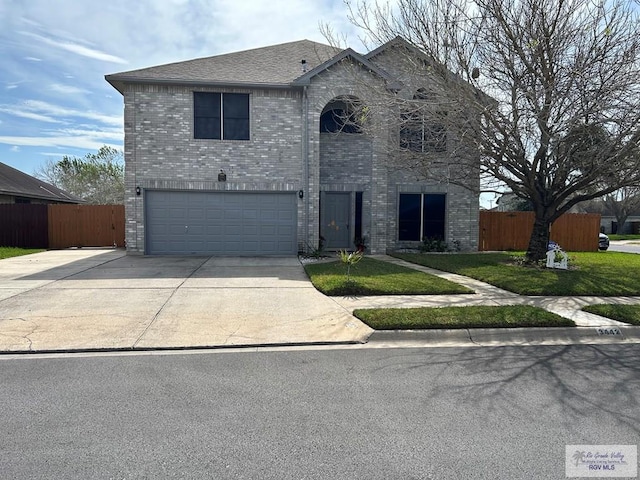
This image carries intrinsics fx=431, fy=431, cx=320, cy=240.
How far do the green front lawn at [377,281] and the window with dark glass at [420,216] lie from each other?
15.8 feet

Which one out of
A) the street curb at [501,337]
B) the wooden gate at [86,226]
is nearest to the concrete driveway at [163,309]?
the street curb at [501,337]

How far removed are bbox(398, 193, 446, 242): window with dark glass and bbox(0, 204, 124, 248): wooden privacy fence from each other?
12237mm

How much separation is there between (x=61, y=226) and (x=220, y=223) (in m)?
8.39

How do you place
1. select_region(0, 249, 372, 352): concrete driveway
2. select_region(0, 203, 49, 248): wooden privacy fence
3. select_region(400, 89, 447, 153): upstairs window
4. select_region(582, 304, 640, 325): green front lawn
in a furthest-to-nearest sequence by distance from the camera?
select_region(0, 203, 49, 248): wooden privacy fence
select_region(400, 89, 447, 153): upstairs window
select_region(582, 304, 640, 325): green front lawn
select_region(0, 249, 372, 352): concrete driveway

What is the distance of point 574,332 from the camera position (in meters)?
6.38

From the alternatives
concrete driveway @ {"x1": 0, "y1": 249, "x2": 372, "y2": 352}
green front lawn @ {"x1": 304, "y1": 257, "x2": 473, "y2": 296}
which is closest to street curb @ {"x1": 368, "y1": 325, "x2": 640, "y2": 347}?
concrete driveway @ {"x1": 0, "y1": 249, "x2": 372, "y2": 352}

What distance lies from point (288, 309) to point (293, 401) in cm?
353

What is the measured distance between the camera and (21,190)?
2312 cm

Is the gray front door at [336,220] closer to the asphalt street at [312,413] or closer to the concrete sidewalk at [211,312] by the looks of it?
the concrete sidewalk at [211,312]

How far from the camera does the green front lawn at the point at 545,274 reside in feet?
30.6

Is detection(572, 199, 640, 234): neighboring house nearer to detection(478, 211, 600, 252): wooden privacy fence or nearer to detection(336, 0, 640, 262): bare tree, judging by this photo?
detection(478, 211, 600, 252): wooden privacy fence

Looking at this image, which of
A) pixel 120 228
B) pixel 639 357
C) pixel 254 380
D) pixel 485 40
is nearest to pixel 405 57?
pixel 485 40

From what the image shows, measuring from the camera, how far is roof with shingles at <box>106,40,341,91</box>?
14586 millimetres

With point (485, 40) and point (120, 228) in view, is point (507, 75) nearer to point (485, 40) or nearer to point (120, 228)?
point (485, 40)
